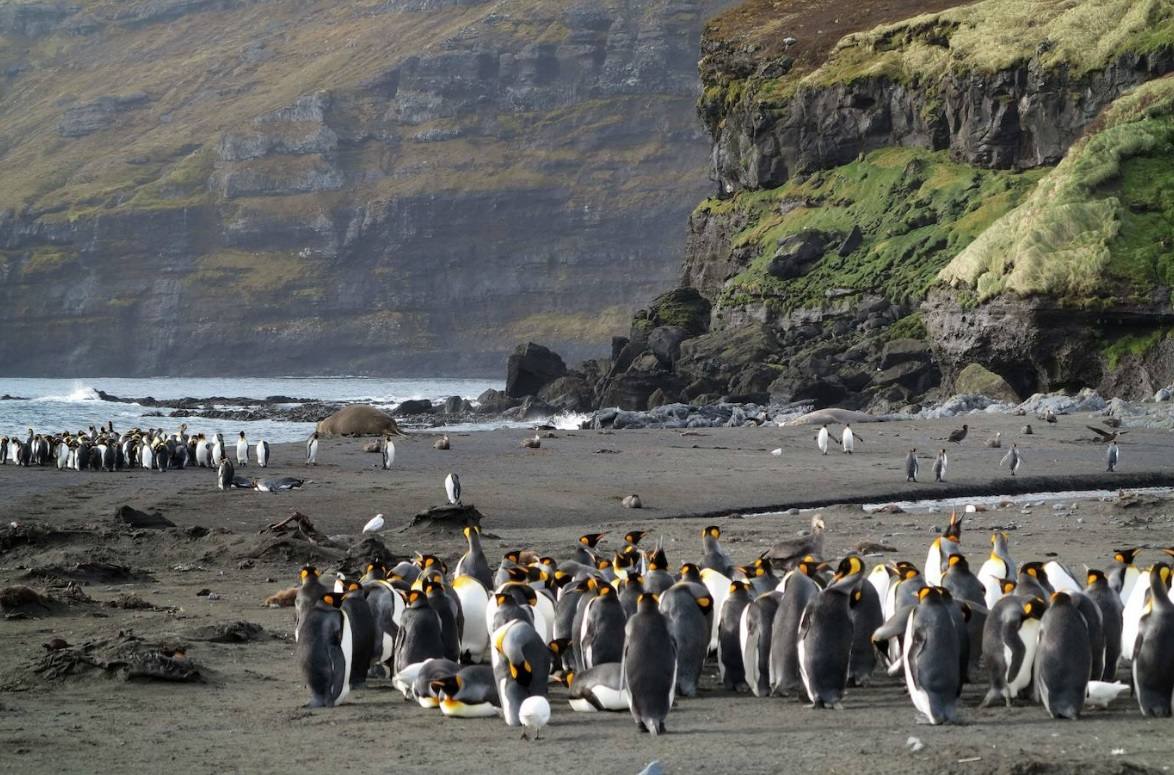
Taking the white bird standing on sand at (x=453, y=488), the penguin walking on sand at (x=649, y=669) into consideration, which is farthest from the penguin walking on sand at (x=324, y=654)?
the white bird standing on sand at (x=453, y=488)

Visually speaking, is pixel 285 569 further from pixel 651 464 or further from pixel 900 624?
pixel 651 464

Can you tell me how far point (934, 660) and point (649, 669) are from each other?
1.86 metres

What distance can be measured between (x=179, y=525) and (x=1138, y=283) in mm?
38314

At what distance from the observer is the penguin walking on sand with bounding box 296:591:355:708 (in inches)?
403

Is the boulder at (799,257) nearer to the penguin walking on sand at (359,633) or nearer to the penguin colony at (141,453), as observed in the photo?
the penguin colony at (141,453)

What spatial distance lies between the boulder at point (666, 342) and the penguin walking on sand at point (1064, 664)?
61.0 meters

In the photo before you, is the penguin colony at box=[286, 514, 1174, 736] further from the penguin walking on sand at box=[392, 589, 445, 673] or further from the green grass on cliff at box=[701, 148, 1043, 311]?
the green grass on cliff at box=[701, 148, 1043, 311]

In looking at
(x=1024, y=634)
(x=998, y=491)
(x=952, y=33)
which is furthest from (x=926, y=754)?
(x=952, y=33)

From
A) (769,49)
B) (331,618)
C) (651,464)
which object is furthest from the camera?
(769,49)

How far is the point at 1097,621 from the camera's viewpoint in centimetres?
1028

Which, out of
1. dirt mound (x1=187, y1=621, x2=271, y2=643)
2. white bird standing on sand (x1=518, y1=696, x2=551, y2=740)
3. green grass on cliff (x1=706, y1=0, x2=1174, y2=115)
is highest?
green grass on cliff (x1=706, y1=0, x2=1174, y2=115)

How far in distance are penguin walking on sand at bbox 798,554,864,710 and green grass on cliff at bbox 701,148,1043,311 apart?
54718 mm

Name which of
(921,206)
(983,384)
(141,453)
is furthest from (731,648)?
(921,206)

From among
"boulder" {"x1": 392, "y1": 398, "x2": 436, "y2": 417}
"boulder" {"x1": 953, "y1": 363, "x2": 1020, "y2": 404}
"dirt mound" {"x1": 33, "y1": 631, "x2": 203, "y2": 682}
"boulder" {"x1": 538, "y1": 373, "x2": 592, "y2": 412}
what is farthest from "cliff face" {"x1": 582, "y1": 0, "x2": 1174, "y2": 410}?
"dirt mound" {"x1": 33, "y1": 631, "x2": 203, "y2": 682}
